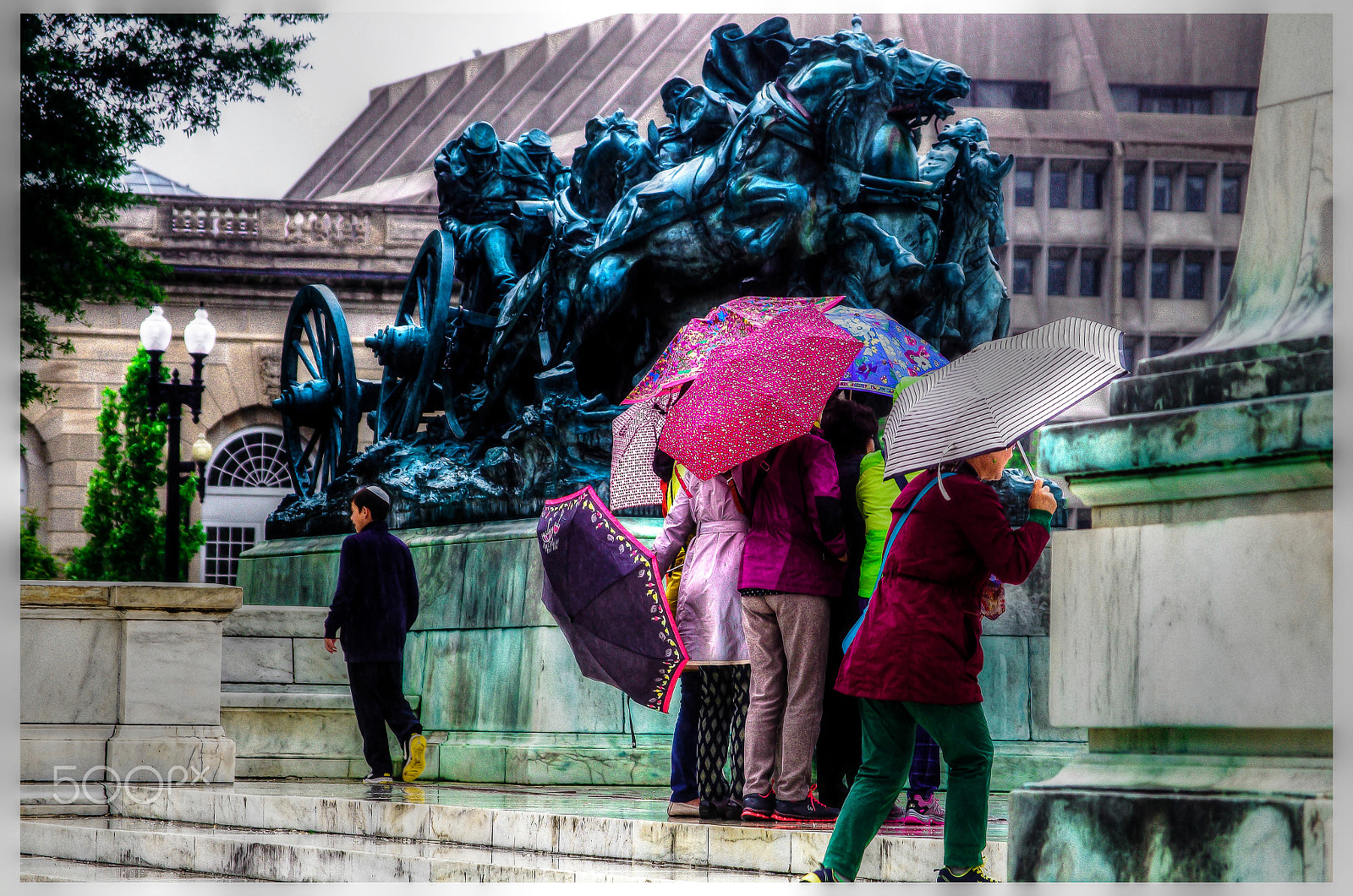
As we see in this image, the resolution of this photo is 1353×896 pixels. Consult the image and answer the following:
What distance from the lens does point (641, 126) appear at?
3666 cm

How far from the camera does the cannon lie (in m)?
14.1

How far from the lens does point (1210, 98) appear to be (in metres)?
54.0

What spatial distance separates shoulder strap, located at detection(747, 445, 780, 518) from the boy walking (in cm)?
322

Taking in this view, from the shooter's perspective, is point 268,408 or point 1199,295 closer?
point 268,408

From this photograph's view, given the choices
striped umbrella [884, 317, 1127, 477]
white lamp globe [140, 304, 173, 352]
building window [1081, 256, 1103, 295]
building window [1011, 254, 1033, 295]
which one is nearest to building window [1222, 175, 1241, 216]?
building window [1081, 256, 1103, 295]

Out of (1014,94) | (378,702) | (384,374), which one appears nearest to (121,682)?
(378,702)

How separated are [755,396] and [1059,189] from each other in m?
45.9

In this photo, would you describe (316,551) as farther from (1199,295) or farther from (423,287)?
(1199,295)

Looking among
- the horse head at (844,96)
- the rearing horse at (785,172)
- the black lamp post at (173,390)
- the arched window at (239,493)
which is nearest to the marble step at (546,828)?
the rearing horse at (785,172)

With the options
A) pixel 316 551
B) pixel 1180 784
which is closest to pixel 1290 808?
pixel 1180 784

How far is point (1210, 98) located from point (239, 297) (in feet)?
102

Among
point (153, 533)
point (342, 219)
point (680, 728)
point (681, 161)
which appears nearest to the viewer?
point (680, 728)

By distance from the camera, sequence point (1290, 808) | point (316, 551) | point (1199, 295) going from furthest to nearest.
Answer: point (1199, 295) < point (316, 551) < point (1290, 808)

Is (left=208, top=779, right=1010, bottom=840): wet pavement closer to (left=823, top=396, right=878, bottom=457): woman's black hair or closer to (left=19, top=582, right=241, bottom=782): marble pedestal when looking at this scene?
(left=19, top=582, right=241, bottom=782): marble pedestal
